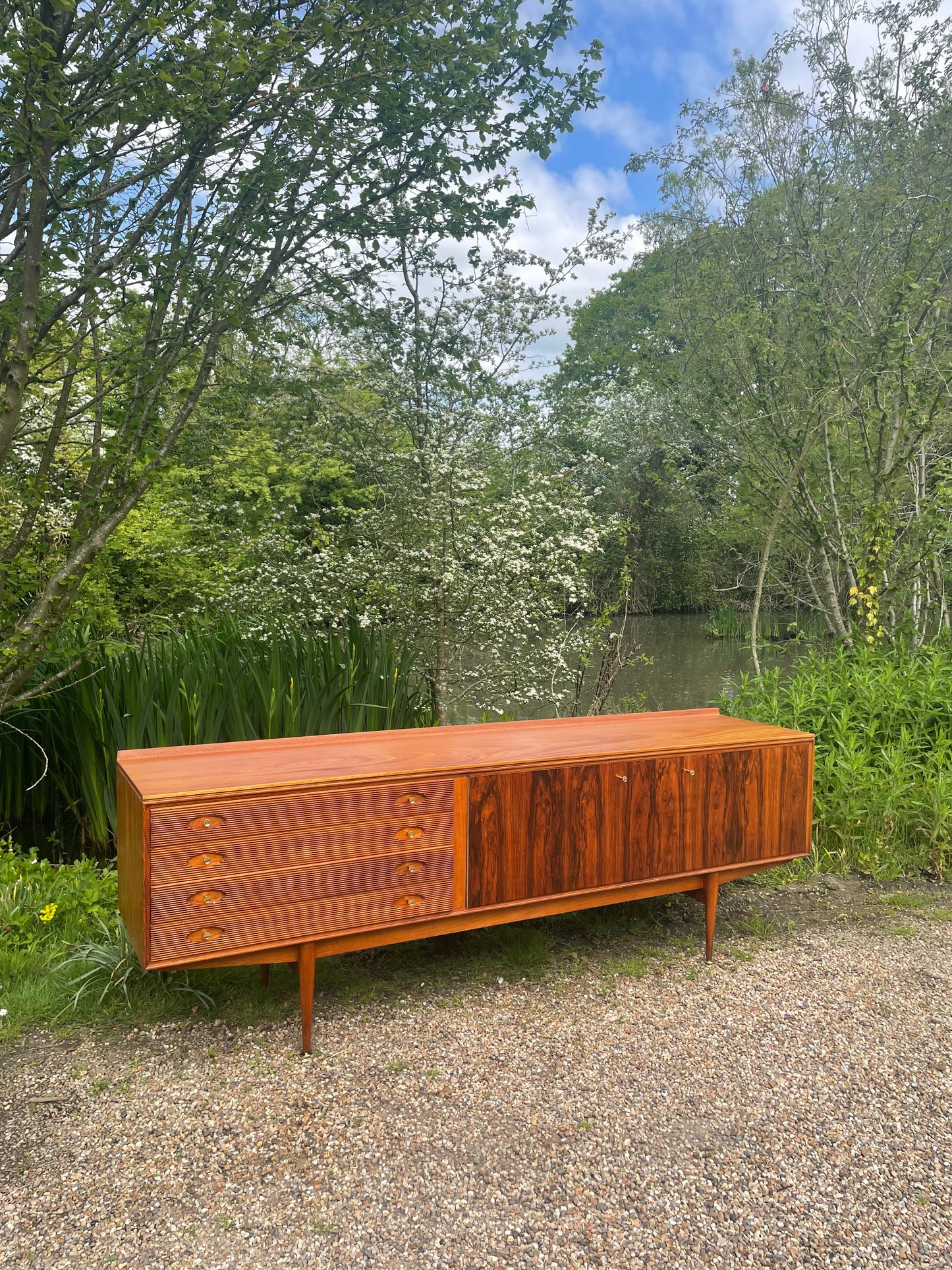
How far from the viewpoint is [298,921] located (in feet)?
7.73

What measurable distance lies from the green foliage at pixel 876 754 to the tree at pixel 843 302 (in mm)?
1181

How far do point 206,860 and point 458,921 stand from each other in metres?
0.83

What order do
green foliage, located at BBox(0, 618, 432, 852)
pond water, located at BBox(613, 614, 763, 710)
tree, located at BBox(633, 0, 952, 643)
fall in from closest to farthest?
green foliage, located at BBox(0, 618, 432, 852), tree, located at BBox(633, 0, 952, 643), pond water, located at BBox(613, 614, 763, 710)

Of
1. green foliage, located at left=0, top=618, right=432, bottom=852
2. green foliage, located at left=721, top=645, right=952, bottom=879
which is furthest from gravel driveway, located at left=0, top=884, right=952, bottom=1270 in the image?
green foliage, located at left=0, top=618, right=432, bottom=852

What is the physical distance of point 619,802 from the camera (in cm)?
282

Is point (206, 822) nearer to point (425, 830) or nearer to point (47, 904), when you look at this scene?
point (425, 830)

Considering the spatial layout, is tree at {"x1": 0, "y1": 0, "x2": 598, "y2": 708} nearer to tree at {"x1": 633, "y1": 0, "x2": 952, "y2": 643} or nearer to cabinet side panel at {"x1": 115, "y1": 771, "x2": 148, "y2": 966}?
cabinet side panel at {"x1": 115, "y1": 771, "x2": 148, "y2": 966}

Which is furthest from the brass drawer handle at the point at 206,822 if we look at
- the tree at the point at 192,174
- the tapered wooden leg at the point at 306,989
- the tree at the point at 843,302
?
the tree at the point at 843,302

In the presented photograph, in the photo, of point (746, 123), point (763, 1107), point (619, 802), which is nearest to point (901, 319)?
point (746, 123)

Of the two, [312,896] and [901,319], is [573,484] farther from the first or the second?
[312,896]

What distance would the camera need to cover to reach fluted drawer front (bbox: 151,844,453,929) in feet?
7.16

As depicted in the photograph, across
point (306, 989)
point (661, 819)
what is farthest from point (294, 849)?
point (661, 819)

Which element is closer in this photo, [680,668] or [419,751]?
[419,751]

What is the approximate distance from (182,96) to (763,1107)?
12.3 ft
